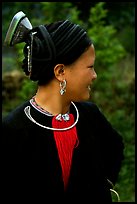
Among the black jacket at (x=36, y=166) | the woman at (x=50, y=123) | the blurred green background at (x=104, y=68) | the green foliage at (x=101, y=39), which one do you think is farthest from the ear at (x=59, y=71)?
the green foliage at (x=101, y=39)

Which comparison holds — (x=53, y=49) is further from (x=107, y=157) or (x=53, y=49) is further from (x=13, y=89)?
(x=13, y=89)

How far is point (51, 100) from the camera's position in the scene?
2.13 metres

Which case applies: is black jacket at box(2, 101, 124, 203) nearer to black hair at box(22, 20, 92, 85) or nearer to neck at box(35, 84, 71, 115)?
neck at box(35, 84, 71, 115)

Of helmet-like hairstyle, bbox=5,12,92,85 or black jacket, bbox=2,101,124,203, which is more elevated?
helmet-like hairstyle, bbox=5,12,92,85

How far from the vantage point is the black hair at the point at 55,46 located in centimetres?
205

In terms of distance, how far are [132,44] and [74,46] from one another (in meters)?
5.71

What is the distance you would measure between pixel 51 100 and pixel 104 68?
385cm

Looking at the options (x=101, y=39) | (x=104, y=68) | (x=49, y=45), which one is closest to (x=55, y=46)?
(x=49, y=45)

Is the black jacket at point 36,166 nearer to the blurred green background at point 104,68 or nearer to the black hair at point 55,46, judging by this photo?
the black hair at point 55,46

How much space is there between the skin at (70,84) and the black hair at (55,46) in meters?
0.02

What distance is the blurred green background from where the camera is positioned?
5535 millimetres

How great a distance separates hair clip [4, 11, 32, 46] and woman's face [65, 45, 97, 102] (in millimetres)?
239

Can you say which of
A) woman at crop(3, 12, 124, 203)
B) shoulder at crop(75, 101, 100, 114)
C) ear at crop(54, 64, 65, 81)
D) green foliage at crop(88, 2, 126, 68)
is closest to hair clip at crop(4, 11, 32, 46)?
woman at crop(3, 12, 124, 203)

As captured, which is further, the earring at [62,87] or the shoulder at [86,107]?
the shoulder at [86,107]
